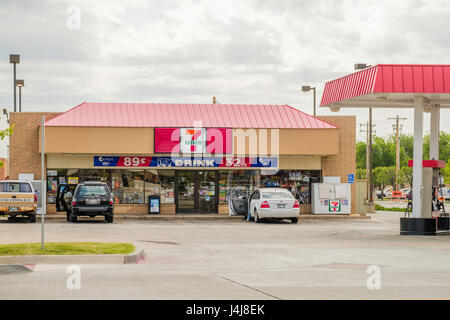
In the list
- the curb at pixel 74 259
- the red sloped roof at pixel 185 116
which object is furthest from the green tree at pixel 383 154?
the curb at pixel 74 259

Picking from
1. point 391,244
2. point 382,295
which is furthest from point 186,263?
point 391,244

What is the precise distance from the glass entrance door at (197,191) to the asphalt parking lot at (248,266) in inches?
392

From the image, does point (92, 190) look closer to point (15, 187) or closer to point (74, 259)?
point (15, 187)

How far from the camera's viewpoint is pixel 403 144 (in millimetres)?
124312

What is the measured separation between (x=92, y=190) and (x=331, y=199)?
13.1 metres

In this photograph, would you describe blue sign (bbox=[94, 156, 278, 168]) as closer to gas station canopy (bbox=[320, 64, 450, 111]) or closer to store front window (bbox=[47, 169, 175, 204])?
store front window (bbox=[47, 169, 175, 204])

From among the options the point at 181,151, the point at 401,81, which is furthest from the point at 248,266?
the point at 181,151

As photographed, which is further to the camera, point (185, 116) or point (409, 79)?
point (185, 116)

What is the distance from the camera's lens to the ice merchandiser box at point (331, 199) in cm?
3916

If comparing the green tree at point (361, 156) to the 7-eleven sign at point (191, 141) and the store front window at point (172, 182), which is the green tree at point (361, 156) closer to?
the store front window at point (172, 182)

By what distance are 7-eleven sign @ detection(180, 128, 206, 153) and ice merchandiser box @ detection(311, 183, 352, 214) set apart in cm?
641

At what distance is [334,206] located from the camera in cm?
3928

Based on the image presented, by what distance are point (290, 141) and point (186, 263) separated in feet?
71.6

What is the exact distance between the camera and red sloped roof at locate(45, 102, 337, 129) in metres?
38.4
